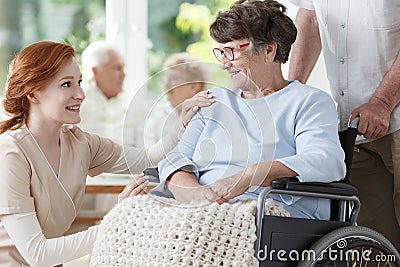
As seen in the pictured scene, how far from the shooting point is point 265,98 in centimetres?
235

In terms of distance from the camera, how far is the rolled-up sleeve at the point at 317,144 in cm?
214

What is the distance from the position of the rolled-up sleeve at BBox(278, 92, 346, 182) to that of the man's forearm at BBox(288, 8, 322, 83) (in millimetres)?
509

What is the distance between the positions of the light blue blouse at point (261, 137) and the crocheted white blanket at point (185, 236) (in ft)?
0.60

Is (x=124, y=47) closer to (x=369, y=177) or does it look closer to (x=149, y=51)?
(x=149, y=51)

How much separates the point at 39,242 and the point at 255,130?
766 millimetres

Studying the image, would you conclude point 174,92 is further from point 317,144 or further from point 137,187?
point 317,144

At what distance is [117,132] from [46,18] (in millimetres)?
1262

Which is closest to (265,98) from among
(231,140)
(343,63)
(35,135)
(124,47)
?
(231,140)

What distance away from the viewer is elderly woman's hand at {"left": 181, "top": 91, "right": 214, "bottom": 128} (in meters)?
2.28

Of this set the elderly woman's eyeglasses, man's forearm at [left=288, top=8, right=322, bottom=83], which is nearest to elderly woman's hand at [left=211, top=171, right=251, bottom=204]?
the elderly woman's eyeglasses

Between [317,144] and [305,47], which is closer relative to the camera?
[317,144]

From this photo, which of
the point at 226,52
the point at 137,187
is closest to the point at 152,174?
the point at 137,187

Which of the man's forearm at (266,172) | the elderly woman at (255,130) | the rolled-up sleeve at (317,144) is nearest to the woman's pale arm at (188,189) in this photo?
the elderly woman at (255,130)

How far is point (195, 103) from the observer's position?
2295 millimetres
